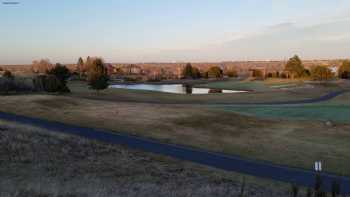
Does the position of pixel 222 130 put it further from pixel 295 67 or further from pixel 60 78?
pixel 295 67

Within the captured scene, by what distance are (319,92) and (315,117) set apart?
35.1 metres

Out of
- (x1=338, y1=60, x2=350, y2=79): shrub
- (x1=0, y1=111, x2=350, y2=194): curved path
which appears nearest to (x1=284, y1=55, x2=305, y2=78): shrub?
(x1=338, y1=60, x2=350, y2=79): shrub

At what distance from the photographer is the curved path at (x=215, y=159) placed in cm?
1485

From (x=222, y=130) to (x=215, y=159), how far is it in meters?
8.72

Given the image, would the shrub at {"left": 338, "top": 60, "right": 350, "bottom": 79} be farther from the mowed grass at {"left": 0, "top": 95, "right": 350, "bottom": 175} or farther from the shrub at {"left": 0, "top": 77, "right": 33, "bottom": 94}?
the shrub at {"left": 0, "top": 77, "right": 33, "bottom": 94}

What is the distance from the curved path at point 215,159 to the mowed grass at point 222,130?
1251 millimetres

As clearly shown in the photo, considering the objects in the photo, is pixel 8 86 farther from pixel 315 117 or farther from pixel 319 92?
pixel 319 92

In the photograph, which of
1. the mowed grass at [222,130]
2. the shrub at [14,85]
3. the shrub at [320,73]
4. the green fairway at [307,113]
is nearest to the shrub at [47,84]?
the shrub at [14,85]

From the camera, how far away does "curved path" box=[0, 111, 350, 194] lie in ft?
48.7

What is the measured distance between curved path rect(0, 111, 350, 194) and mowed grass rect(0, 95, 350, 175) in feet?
4.10

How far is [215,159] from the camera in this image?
1756cm

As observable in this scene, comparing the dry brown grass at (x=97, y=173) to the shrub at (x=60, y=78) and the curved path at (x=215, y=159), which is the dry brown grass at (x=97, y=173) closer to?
the curved path at (x=215, y=159)

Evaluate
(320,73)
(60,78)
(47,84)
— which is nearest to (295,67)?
(320,73)

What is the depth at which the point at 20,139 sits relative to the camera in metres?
17.0
